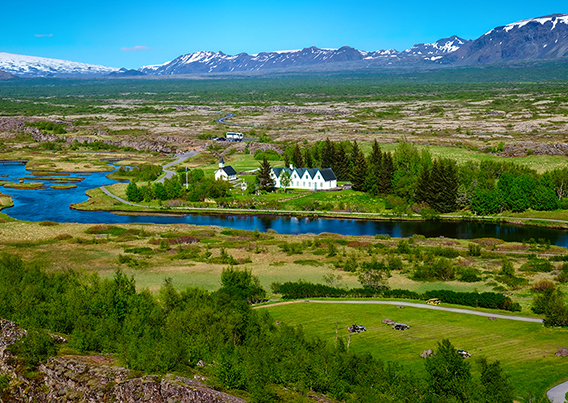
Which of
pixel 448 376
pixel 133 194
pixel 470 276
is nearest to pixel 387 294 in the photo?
pixel 470 276

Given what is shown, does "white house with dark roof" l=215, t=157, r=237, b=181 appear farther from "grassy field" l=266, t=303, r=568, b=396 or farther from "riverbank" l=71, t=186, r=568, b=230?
"grassy field" l=266, t=303, r=568, b=396

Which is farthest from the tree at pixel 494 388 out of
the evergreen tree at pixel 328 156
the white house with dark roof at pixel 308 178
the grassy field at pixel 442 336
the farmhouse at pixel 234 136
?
the farmhouse at pixel 234 136

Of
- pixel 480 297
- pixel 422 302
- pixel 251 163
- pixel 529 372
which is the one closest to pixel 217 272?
pixel 422 302

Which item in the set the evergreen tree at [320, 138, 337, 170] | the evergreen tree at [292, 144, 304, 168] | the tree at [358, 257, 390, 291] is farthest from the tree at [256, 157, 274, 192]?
the tree at [358, 257, 390, 291]

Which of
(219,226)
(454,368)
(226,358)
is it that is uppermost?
(226,358)

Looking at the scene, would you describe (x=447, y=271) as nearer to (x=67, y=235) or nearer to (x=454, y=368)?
(x=454, y=368)

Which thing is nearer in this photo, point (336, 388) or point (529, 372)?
point (336, 388)
